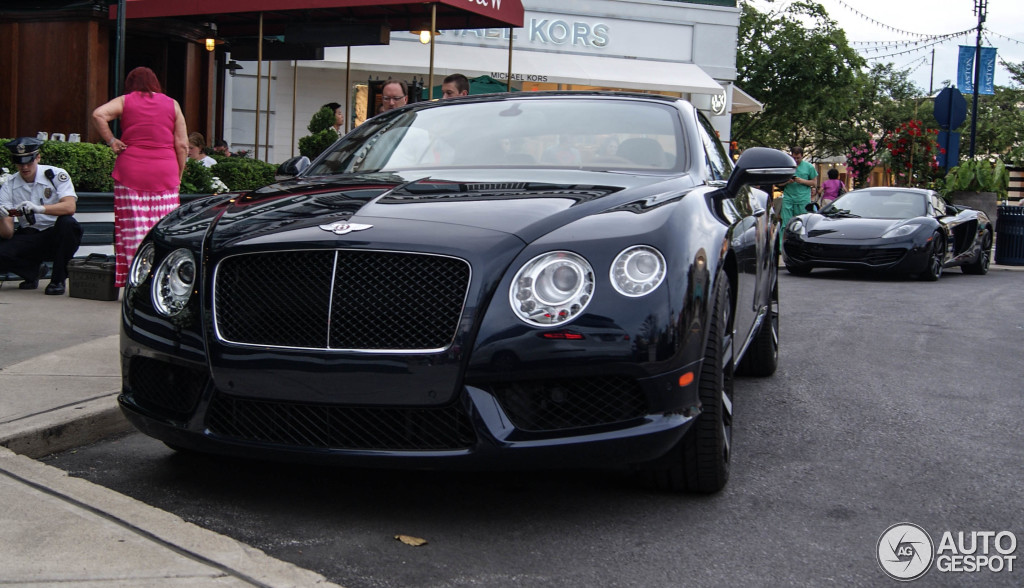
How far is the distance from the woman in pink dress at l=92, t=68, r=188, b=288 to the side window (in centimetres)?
410

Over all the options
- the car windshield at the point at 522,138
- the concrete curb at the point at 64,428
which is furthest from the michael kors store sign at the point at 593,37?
the concrete curb at the point at 64,428

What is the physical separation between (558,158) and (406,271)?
1.44m

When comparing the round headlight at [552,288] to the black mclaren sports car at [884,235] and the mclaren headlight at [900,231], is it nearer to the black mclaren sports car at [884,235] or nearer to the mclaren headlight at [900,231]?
the black mclaren sports car at [884,235]

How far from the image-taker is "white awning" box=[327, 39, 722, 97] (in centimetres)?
2017

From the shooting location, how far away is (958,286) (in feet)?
44.5

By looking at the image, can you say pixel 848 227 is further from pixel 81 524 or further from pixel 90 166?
pixel 81 524

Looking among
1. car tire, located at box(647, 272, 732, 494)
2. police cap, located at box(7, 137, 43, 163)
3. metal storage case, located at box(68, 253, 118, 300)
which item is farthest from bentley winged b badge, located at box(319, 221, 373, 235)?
police cap, located at box(7, 137, 43, 163)

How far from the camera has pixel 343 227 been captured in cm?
331

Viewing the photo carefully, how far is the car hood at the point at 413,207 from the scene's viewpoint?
328 cm

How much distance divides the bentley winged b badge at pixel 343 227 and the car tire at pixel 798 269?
11.6 meters

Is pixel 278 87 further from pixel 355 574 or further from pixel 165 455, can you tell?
pixel 355 574

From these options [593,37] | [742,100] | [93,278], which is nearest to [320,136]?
[93,278]

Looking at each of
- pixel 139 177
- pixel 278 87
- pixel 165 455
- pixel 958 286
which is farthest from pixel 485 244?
pixel 278 87

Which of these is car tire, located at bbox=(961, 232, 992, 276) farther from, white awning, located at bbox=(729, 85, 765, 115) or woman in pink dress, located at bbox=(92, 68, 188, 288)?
woman in pink dress, located at bbox=(92, 68, 188, 288)
